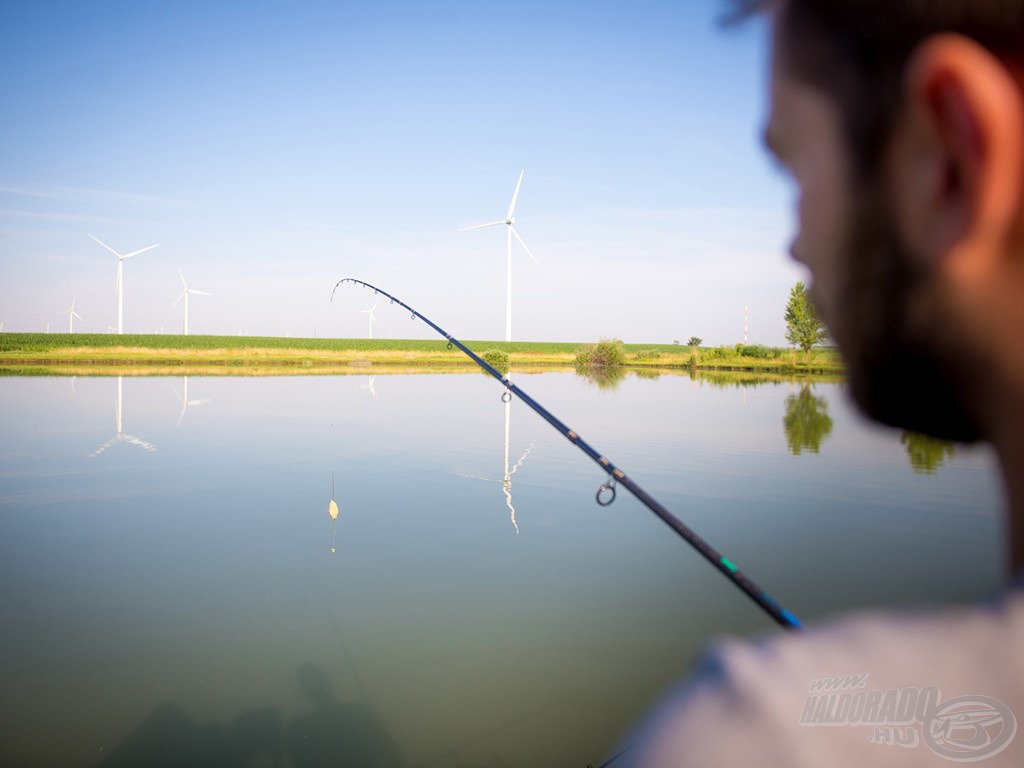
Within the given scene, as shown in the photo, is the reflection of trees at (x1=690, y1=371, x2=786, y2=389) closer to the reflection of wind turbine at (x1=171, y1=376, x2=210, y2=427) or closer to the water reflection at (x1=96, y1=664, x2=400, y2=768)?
the reflection of wind turbine at (x1=171, y1=376, x2=210, y2=427)

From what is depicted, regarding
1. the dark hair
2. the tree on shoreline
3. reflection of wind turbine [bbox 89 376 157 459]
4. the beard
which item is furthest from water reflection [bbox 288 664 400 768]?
the tree on shoreline

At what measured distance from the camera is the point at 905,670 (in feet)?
1.07

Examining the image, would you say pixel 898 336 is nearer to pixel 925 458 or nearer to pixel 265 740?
pixel 265 740

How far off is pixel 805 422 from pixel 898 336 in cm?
2213

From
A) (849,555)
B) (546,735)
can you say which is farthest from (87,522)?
(849,555)

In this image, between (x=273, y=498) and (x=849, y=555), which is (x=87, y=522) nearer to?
(x=273, y=498)

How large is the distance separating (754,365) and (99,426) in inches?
2079

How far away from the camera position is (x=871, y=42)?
0.42m

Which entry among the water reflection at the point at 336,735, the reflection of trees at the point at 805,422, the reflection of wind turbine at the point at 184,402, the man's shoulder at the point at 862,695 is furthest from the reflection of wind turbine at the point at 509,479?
the reflection of wind turbine at the point at 184,402

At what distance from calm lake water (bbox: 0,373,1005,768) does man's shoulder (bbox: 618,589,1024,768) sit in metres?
0.10

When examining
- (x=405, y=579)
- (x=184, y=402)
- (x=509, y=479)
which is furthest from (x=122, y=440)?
(x=405, y=579)

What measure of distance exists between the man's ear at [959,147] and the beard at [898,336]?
21mm

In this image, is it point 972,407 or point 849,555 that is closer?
point 972,407

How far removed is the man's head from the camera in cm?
36
